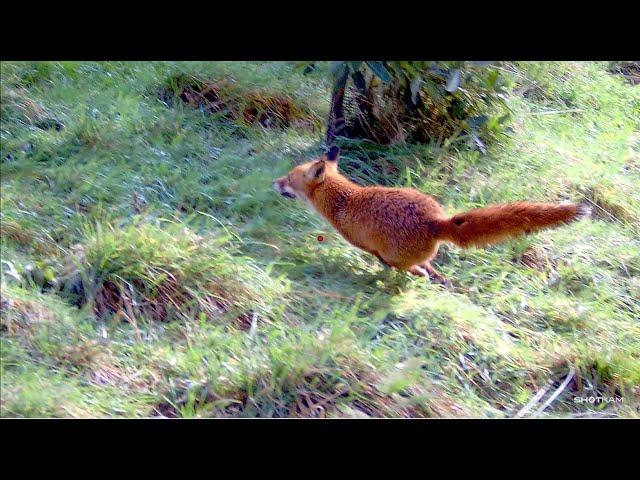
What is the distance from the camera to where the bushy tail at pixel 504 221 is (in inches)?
187

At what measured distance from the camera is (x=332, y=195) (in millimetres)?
5621

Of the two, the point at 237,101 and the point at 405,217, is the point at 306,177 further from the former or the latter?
the point at 237,101

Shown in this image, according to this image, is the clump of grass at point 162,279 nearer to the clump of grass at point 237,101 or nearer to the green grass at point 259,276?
the green grass at point 259,276

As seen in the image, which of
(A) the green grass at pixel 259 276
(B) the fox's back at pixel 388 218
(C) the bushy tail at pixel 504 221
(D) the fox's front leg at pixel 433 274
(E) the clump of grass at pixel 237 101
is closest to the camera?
(A) the green grass at pixel 259 276

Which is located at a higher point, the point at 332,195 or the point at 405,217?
the point at 405,217

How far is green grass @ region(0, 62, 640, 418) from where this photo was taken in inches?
162

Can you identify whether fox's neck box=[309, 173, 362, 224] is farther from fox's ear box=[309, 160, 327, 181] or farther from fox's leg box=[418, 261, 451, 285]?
fox's leg box=[418, 261, 451, 285]

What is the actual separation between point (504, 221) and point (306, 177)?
4.93ft

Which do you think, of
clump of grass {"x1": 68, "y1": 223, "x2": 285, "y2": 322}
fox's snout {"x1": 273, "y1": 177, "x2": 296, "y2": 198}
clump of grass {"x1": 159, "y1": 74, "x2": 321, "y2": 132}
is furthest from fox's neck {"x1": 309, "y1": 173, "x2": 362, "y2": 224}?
clump of grass {"x1": 159, "y1": 74, "x2": 321, "y2": 132}

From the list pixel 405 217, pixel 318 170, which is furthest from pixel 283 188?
pixel 405 217

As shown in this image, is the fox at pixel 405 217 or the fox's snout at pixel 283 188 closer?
the fox at pixel 405 217

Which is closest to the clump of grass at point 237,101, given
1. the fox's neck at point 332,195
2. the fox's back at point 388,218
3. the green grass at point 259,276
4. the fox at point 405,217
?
the green grass at point 259,276

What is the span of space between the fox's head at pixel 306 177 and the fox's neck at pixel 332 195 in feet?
0.15

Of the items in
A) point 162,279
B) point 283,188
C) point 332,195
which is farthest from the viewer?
point 283,188
